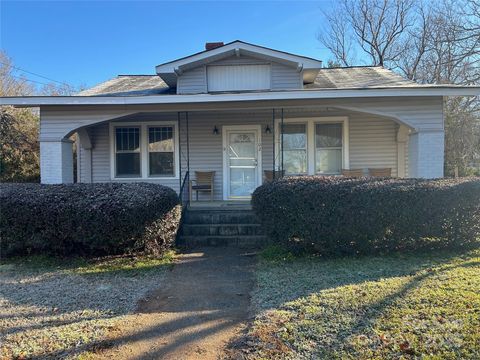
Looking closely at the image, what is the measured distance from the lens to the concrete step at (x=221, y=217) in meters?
8.32

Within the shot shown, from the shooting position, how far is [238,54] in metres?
9.89

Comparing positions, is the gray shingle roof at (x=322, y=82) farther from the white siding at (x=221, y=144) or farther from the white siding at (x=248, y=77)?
the white siding at (x=248, y=77)

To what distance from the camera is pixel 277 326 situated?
377 cm

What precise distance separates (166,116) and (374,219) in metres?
6.88

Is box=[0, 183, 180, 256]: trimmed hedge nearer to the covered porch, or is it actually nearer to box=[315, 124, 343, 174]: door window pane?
the covered porch

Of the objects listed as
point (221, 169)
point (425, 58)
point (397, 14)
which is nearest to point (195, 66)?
point (221, 169)

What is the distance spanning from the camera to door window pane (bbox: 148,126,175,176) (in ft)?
36.1

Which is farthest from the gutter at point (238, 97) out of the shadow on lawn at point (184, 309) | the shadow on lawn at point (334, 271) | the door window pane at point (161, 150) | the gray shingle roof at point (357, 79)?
the shadow on lawn at point (184, 309)

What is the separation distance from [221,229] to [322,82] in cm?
532

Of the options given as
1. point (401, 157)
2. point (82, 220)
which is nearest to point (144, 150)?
point (82, 220)

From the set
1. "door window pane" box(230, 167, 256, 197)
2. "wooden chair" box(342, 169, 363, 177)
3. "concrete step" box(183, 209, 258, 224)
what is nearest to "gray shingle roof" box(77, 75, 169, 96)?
"door window pane" box(230, 167, 256, 197)

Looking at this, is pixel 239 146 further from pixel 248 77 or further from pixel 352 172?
pixel 352 172

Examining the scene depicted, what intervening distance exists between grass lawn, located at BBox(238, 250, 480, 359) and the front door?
5.11 m

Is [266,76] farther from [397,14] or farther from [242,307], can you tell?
[397,14]
